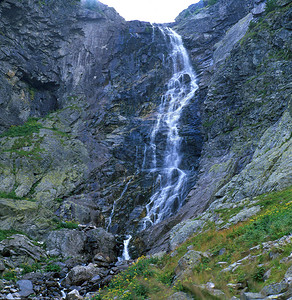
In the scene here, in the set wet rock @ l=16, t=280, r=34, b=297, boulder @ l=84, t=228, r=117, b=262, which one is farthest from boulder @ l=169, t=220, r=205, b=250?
wet rock @ l=16, t=280, r=34, b=297

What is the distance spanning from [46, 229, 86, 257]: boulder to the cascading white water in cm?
597

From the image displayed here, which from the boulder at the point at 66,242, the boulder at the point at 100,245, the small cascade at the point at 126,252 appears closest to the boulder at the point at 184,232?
the small cascade at the point at 126,252

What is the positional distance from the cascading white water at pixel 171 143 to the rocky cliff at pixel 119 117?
2.78 feet

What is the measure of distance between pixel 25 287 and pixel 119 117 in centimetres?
2907

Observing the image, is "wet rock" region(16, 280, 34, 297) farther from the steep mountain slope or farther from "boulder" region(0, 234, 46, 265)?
the steep mountain slope

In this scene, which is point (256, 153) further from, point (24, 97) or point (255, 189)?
point (24, 97)

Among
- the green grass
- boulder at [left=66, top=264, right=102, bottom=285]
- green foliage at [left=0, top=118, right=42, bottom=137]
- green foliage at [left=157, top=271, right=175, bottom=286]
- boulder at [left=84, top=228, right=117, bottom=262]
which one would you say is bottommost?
boulder at [left=84, top=228, right=117, bottom=262]

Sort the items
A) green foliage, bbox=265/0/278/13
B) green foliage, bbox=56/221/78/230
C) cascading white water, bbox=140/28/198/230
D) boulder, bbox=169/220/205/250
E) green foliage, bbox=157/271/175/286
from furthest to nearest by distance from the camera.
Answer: green foliage, bbox=265/0/278/13
cascading white water, bbox=140/28/198/230
green foliage, bbox=56/221/78/230
boulder, bbox=169/220/205/250
green foliage, bbox=157/271/175/286

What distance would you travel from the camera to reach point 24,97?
4016cm

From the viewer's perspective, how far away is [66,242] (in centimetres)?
2100

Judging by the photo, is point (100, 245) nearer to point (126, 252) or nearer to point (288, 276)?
point (126, 252)

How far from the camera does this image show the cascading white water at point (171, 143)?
84.4 feet

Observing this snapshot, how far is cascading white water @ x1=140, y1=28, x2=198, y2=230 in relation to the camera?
25.7 metres

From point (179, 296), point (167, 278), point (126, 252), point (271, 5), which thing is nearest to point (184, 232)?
point (167, 278)
